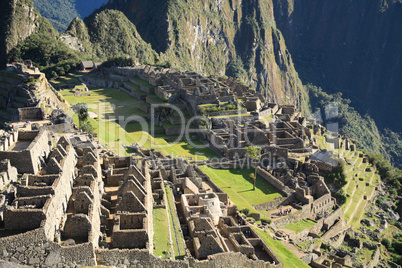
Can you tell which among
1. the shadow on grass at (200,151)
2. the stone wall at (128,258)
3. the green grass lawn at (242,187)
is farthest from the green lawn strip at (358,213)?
the stone wall at (128,258)

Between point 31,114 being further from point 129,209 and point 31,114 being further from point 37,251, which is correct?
point 37,251

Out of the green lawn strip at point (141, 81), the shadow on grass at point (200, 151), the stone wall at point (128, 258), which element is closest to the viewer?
the stone wall at point (128, 258)

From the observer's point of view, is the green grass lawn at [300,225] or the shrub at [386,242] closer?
the green grass lawn at [300,225]

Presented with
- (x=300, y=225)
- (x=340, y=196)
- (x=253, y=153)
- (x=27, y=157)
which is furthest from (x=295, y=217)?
(x=27, y=157)

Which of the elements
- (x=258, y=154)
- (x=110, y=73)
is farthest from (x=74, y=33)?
(x=258, y=154)

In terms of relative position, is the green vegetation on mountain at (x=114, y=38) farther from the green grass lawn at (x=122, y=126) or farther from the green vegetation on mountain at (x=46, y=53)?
the green grass lawn at (x=122, y=126)

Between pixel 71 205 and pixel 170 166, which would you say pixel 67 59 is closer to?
pixel 170 166
